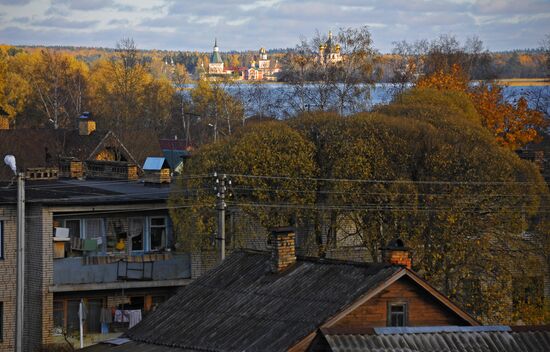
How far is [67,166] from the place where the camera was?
218 ft

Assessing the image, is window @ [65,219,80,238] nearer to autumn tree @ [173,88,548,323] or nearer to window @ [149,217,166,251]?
window @ [149,217,166,251]

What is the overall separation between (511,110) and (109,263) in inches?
1893

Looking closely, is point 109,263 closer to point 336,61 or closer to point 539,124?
point 336,61

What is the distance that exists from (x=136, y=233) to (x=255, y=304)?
62.8ft

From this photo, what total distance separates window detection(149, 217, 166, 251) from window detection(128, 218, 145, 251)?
1.41 feet

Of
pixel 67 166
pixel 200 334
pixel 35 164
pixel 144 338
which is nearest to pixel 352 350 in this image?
pixel 200 334

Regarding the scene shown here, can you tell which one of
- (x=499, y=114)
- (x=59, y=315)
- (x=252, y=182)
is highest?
(x=499, y=114)

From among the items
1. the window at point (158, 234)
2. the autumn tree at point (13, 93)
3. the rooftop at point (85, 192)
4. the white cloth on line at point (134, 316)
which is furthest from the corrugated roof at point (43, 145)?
the autumn tree at point (13, 93)

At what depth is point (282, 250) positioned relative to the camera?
34.8 meters

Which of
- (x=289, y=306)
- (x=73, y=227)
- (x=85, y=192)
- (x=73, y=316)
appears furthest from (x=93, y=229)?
(x=289, y=306)

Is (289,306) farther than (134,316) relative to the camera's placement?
No

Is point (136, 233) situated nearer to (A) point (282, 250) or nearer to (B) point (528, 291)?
(B) point (528, 291)

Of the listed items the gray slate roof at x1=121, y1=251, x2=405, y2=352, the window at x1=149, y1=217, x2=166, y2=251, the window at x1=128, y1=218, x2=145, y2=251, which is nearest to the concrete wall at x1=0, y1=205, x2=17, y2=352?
the window at x1=128, y1=218, x2=145, y2=251

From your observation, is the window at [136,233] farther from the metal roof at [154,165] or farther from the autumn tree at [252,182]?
the metal roof at [154,165]
